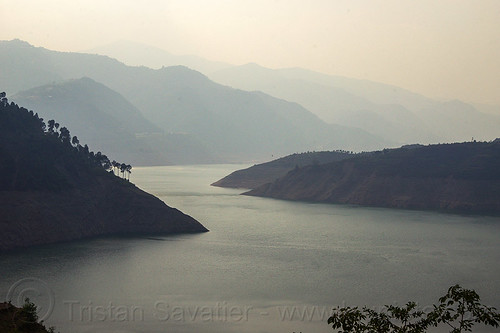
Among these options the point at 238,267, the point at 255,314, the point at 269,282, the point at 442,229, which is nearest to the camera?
the point at 255,314

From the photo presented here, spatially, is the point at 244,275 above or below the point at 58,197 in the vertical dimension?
below

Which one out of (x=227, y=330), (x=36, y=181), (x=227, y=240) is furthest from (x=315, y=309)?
(x=36, y=181)

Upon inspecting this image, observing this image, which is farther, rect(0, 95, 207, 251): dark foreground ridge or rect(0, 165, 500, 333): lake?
rect(0, 95, 207, 251): dark foreground ridge

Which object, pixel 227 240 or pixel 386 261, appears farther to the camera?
pixel 227 240

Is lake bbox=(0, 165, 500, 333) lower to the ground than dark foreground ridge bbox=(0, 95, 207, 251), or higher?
lower

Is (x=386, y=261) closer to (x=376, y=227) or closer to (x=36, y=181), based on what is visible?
(x=376, y=227)
